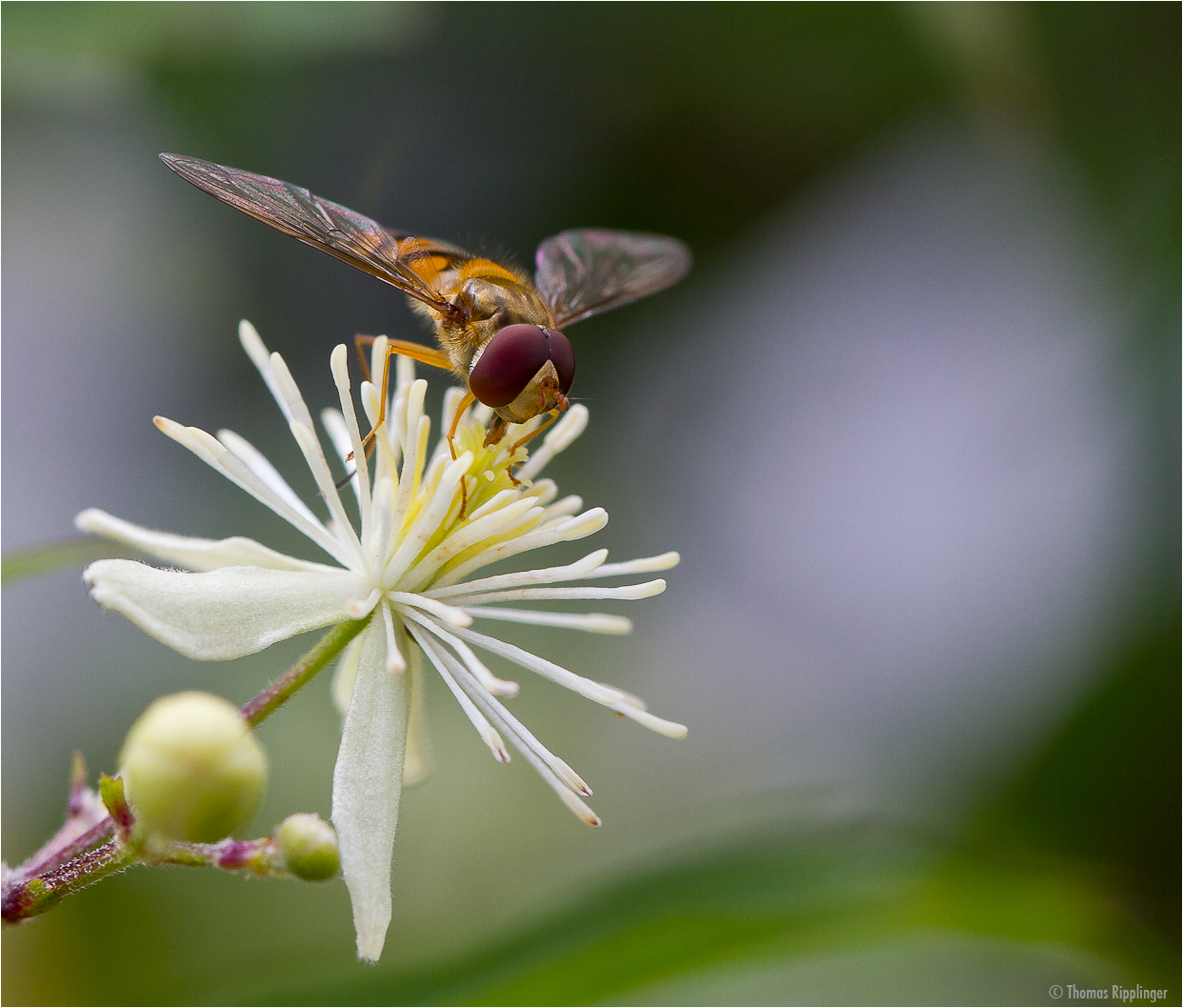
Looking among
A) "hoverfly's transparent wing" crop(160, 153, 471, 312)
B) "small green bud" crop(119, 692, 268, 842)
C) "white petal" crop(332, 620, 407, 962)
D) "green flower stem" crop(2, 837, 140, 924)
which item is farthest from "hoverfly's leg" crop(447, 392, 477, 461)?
"green flower stem" crop(2, 837, 140, 924)

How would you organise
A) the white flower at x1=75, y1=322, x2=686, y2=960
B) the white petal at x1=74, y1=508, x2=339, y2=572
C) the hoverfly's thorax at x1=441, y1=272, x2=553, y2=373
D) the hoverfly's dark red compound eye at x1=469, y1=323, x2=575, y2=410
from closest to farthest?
1. the white flower at x1=75, y1=322, x2=686, y2=960
2. the white petal at x1=74, y1=508, x2=339, y2=572
3. the hoverfly's dark red compound eye at x1=469, y1=323, x2=575, y2=410
4. the hoverfly's thorax at x1=441, y1=272, x2=553, y2=373

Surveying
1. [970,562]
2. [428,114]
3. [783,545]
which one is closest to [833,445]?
[783,545]

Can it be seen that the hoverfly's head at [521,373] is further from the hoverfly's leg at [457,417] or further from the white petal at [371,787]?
the white petal at [371,787]

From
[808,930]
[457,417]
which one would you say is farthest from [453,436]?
[808,930]

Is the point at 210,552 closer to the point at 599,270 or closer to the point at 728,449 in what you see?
the point at 599,270

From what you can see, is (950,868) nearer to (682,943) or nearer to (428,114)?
(682,943)

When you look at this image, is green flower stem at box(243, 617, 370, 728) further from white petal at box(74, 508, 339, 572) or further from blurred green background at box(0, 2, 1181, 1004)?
blurred green background at box(0, 2, 1181, 1004)

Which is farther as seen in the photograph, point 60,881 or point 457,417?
point 457,417
